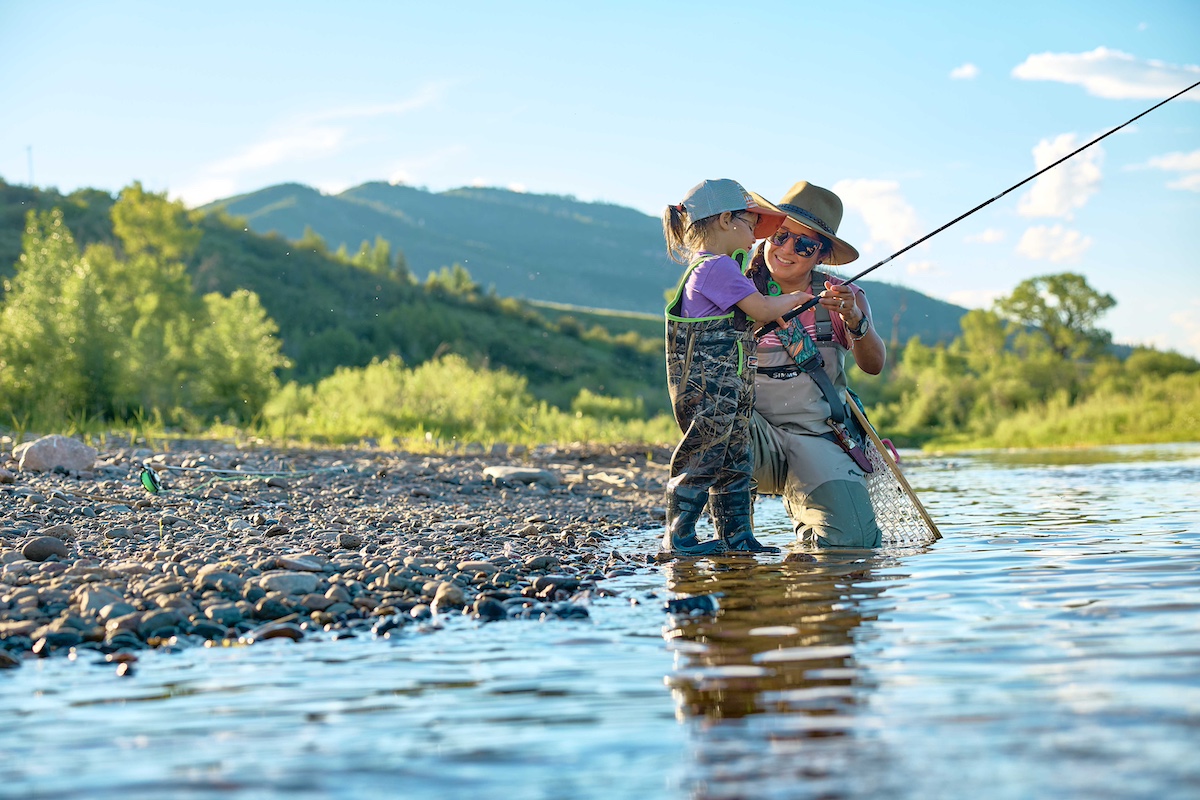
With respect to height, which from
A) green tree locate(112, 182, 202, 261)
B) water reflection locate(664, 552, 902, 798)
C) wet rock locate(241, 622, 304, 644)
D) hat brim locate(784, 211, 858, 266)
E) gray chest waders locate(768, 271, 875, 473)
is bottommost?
wet rock locate(241, 622, 304, 644)

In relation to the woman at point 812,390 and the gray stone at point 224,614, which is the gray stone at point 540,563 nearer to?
the woman at point 812,390

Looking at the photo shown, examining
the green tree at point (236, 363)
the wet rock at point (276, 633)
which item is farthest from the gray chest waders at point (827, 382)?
the green tree at point (236, 363)

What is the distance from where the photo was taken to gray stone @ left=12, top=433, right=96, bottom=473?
7789 mm

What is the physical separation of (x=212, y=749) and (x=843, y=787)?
4.46 ft

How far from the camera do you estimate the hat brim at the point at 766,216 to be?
5.54 metres

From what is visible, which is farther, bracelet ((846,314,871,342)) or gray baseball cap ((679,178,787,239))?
bracelet ((846,314,871,342))

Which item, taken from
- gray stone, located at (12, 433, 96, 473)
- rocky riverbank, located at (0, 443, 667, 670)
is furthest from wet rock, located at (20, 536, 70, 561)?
gray stone, located at (12, 433, 96, 473)

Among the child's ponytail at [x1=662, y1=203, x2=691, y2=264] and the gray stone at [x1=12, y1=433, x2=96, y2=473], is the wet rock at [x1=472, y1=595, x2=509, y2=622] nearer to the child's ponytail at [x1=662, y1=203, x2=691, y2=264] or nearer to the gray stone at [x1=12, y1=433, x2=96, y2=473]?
the child's ponytail at [x1=662, y1=203, x2=691, y2=264]

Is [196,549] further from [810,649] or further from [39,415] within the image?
[39,415]

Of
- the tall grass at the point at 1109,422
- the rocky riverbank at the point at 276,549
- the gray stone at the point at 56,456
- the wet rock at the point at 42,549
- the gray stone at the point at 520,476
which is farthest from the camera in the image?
the tall grass at the point at 1109,422

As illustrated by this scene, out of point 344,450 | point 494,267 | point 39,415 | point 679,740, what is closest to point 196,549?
point 679,740

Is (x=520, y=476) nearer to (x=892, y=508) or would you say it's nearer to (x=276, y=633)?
(x=892, y=508)

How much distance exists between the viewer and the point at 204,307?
26906 mm

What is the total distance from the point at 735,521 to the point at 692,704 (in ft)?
8.89
